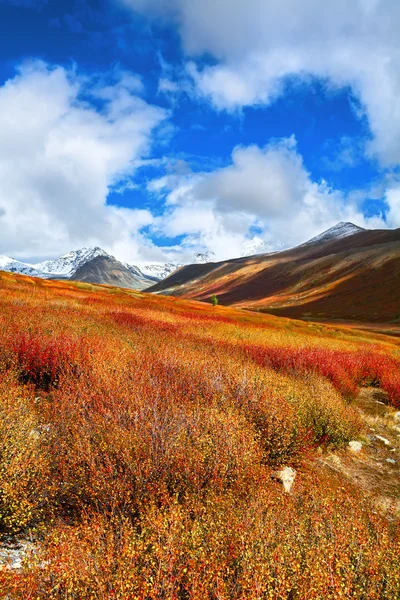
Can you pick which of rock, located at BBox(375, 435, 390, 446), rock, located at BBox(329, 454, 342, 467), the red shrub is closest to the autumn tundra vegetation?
the red shrub

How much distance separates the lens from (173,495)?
3967 millimetres

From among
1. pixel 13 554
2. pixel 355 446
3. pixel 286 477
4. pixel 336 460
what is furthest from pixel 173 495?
pixel 355 446

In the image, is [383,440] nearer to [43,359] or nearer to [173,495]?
[173,495]

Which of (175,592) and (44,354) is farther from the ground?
(44,354)

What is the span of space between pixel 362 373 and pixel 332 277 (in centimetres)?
13736

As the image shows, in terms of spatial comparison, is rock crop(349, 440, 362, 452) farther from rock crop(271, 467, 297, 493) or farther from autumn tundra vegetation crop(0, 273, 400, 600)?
rock crop(271, 467, 297, 493)

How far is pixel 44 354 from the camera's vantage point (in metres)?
8.05

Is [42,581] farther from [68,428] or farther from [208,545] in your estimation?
[68,428]

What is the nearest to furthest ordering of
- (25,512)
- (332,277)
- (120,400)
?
(25,512)
(120,400)
(332,277)

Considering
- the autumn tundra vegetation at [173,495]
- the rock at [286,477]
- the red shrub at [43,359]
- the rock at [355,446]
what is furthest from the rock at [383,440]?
the red shrub at [43,359]

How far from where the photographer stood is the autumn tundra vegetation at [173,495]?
2.61 m

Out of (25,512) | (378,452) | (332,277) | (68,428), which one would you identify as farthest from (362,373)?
(332,277)

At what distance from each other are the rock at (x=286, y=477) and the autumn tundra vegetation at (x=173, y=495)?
0.11 metres

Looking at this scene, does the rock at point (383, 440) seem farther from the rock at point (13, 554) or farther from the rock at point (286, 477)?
the rock at point (13, 554)
